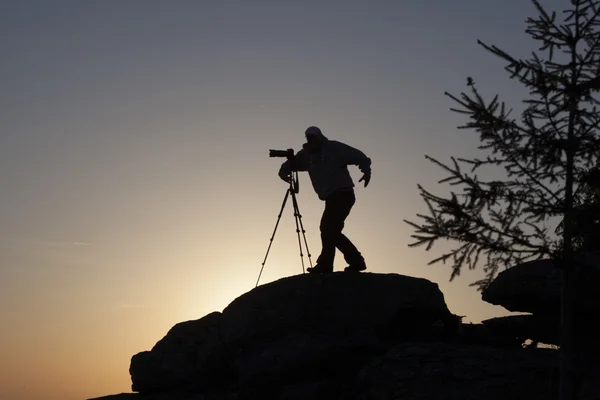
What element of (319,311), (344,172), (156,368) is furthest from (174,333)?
(344,172)

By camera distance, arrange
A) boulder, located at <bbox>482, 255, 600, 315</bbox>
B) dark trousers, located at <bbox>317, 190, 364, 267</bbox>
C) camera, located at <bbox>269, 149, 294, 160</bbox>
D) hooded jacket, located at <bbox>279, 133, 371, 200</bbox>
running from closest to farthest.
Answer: boulder, located at <bbox>482, 255, 600, 315</bbox> → dark trousers, located at <bbox>317, 190, 364, 267</bbox> → hooded jacket, located at <bbox>279, 133, 371, 200</bbox> → camera, located at <bbox>269, 149, 294, 160</bbox>

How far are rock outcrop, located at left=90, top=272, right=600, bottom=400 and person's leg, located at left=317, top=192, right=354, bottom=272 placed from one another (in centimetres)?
46

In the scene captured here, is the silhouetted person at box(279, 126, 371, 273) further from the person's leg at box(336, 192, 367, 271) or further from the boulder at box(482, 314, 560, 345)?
the boulder at box(482, 314, 560, 345)

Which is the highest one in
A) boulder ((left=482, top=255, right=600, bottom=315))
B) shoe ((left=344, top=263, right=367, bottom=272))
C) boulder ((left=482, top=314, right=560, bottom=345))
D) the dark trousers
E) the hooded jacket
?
the hooded jacket

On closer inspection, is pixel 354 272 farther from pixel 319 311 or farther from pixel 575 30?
pixel 575 30

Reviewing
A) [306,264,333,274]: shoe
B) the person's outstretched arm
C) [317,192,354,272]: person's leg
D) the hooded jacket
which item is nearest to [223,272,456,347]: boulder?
[306,264,333,274]: shoe

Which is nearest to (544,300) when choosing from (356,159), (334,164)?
(356,159)

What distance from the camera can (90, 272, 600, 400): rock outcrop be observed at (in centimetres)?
1273

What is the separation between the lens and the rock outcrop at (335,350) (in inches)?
501

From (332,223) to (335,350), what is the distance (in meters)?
2.83

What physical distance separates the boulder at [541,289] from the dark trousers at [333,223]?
3338mm

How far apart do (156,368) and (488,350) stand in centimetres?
740

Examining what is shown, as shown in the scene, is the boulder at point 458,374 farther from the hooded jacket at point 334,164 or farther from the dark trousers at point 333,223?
the hooded jacket at point 334,164

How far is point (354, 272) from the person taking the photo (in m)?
15.8
